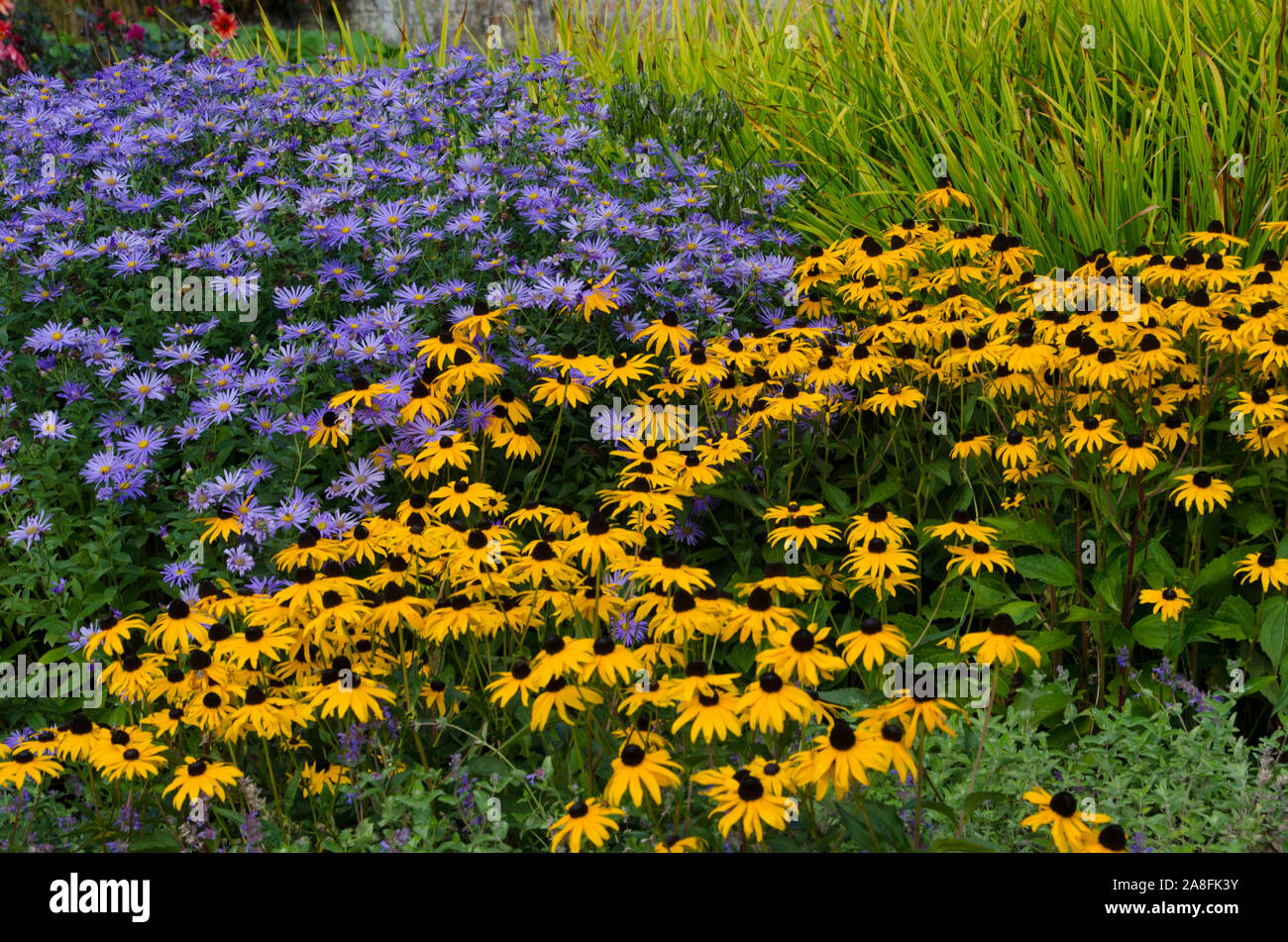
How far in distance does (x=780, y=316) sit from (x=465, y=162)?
128 centimetres

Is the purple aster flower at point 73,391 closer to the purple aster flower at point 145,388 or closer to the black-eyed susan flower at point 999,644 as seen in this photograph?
the purple aster flower at point 145,388

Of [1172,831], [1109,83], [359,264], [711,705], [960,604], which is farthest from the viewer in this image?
[1109,83]

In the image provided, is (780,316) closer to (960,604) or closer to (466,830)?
(960,604)

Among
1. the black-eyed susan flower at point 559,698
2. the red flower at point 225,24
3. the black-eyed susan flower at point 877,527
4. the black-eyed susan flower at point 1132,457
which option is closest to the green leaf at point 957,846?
the black-eyed susan flower at point 559,698

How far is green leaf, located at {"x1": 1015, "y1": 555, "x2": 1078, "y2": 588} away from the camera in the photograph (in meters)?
3.52

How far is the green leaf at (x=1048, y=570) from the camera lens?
352 centimetres

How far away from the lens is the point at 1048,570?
3543 millimetres

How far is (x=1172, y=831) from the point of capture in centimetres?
258

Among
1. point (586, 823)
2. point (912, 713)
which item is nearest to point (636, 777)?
point (586, 823)

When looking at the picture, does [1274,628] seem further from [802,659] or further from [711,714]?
[711,714]

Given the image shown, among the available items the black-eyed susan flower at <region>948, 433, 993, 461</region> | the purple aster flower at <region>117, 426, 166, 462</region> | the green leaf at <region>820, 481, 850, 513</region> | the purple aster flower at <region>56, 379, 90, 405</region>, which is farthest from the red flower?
the black-eyed susan flower at <region>948, 433, 993, 461</region>

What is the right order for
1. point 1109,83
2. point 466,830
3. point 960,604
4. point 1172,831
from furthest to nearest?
point 1109,83 < point 960,604 < point 466,830 < point 1172,831

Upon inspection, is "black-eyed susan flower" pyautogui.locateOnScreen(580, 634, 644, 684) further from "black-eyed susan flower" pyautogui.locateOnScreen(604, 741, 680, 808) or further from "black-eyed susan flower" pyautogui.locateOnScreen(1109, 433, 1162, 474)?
"black-eyed susan flower" pyautogui.locateOnScreen(1109, 433, 1162, 474)
